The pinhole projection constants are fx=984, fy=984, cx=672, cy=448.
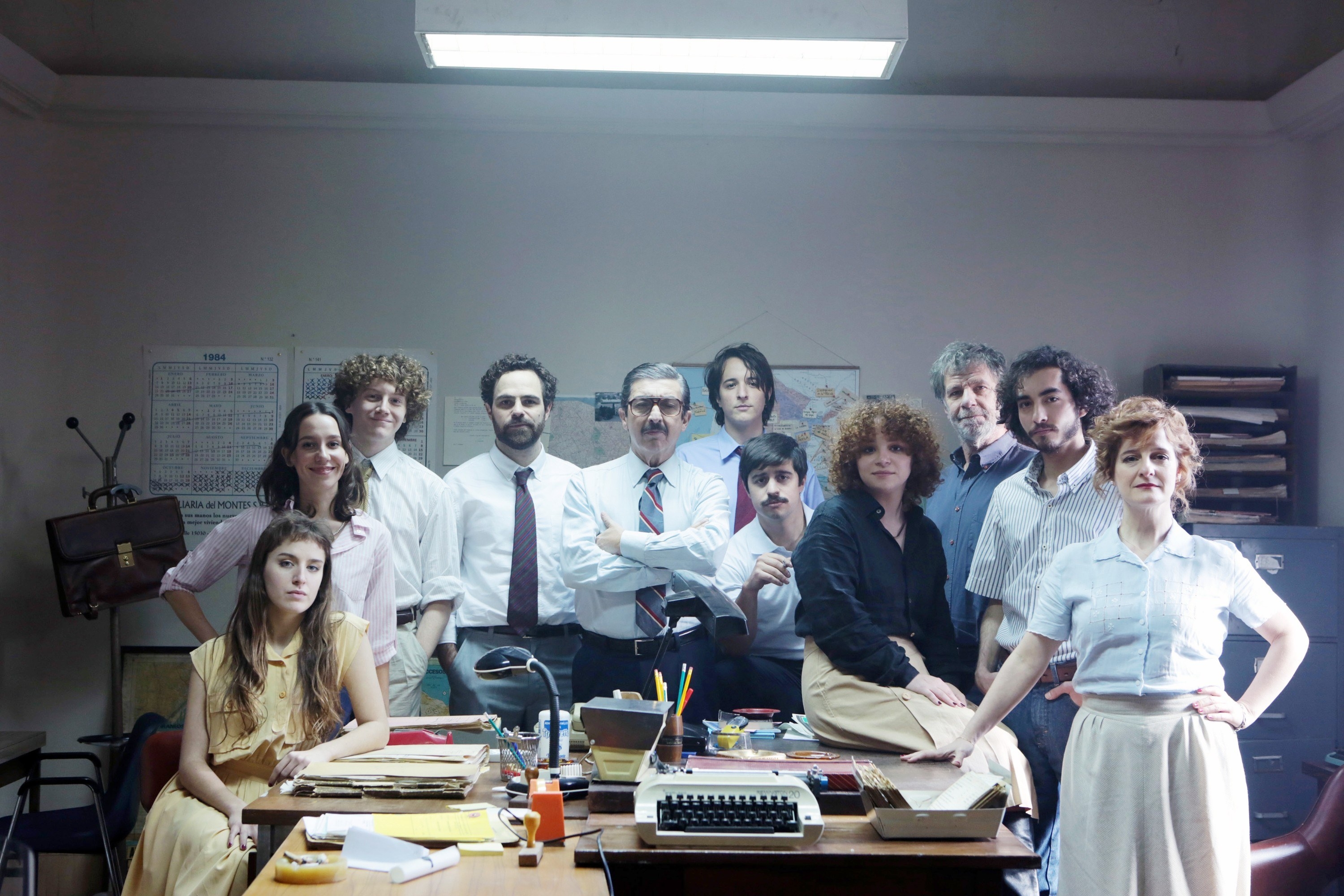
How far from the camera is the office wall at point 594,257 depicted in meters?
4.12

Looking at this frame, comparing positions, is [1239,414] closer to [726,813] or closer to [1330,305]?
[1330,305]

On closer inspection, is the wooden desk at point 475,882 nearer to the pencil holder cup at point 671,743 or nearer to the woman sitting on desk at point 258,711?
the pencil holder cup at point 671,743

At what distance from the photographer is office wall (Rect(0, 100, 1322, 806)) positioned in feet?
13.5

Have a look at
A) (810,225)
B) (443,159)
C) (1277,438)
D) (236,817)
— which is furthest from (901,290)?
(236,817)

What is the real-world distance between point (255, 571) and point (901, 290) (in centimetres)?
277

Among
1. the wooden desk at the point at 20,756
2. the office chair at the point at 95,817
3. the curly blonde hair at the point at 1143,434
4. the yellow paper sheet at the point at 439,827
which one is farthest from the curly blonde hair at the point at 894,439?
the wooden desk at the point at 20,756

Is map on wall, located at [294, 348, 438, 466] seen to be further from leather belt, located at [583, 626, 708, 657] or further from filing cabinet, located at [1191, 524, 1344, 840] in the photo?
filing cabinet, located at [1191, 524, 1344, 840]

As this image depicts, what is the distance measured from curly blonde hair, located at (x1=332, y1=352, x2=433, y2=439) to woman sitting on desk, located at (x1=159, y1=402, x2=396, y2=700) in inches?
4.9

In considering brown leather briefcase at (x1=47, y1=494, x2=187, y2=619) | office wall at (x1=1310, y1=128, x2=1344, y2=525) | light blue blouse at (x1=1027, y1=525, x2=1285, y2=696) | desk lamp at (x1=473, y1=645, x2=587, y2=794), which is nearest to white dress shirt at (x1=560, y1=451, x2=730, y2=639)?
desk lamp at (x1=473, y1=645, x2=587, y2=794)

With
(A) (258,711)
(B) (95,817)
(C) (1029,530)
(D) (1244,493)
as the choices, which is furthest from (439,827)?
(D) (1244,493)

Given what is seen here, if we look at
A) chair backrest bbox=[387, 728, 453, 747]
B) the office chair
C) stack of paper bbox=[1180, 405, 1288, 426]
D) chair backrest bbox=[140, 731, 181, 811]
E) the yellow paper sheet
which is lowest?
the office chair

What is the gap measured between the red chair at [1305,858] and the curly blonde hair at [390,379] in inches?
133

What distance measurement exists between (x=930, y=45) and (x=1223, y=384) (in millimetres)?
1909

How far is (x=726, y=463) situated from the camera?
409 centimetres
